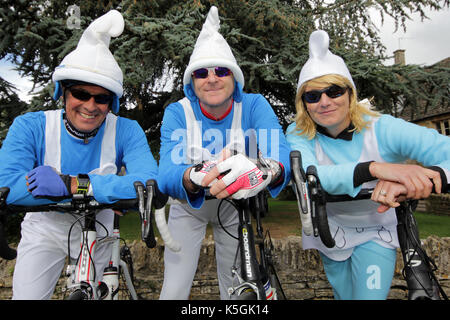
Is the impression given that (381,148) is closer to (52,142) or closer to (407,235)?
(407,235)

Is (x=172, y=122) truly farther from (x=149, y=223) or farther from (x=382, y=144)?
(x=382, y=144)

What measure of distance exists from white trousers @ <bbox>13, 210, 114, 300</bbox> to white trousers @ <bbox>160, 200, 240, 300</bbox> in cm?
54

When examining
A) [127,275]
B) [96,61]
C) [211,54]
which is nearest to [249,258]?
[211,54]

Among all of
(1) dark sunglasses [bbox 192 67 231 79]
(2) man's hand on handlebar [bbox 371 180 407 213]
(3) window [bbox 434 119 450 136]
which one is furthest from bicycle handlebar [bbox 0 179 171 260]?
(3) window [bbox 434 119 450 136]

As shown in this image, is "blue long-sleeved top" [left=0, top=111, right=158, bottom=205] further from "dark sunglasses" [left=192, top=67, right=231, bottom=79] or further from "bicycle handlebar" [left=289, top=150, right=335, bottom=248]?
"bicycle handlebar" [left=289, top=150, right=335, bottom=248]

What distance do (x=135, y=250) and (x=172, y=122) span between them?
2.47 metres

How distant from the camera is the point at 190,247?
2277 mm

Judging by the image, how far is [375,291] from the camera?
200 centimetres

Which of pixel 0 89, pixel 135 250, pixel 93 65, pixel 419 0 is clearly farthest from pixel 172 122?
pixel 419 0

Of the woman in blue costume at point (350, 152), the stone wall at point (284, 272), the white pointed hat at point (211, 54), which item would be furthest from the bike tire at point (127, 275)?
the white pointed hat at point (211, 54)

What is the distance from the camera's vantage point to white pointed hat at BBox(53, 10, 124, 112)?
2.04m

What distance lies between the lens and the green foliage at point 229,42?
216 inches

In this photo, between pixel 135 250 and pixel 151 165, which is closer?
pixel 151 165
